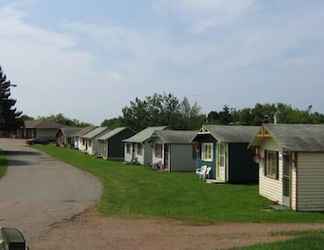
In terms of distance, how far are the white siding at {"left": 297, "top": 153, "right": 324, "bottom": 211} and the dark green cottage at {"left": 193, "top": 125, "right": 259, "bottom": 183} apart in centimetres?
1198

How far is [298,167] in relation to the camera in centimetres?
2380

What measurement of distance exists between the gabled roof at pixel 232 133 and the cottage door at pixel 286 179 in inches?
421

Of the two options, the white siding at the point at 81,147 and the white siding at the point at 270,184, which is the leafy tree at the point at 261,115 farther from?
the white siding at the point at 270,184

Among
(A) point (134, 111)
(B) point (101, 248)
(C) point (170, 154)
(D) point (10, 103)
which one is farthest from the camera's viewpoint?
(A) point (134, 111)

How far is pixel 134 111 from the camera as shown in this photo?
101000mm

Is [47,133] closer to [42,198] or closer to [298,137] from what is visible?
[42,198]

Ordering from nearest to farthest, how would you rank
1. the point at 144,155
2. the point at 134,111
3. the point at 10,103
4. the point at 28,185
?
the point at 28,185 → the point at 144,155 → the point at 10,103 → the point at 134,111

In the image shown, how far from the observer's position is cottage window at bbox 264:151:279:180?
86.5 feet

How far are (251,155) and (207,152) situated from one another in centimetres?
428

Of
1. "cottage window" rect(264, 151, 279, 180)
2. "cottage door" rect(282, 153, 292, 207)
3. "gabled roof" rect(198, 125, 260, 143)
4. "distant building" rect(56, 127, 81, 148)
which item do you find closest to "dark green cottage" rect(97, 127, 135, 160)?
"gabled roof" rect(198, 125, 260, 143)

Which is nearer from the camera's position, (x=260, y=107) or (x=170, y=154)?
(x=170, y=154)

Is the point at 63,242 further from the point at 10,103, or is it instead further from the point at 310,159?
the point at 10,103

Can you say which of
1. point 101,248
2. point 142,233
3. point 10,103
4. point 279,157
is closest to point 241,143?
point 279,157

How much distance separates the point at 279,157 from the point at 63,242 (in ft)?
42.4
